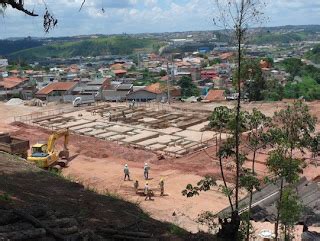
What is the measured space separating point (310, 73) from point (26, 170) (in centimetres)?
6491

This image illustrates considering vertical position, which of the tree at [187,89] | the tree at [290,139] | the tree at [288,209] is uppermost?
the tree at [290,139]

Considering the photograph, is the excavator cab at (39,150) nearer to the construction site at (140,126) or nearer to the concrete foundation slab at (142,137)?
the construction site at (140,126)

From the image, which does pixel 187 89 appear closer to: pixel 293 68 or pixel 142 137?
pixel 293 68

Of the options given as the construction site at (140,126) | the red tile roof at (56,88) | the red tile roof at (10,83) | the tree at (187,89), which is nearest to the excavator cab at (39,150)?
the construction site at (140,126)

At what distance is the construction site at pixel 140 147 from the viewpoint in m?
17.2

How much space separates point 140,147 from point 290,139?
1649 cm

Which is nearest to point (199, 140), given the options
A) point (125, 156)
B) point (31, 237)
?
point (125, 156)

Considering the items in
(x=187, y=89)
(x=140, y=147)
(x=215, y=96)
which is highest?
(x=140, y=147)

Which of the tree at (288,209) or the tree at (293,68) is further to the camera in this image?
the tree at (293,68)

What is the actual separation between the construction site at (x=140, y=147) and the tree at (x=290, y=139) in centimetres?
229

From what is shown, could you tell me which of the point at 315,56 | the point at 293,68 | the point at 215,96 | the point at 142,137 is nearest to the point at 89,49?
the point at 315,56

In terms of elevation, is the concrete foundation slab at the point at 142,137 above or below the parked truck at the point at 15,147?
below

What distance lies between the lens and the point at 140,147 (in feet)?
85.0

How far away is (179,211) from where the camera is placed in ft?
52.2
